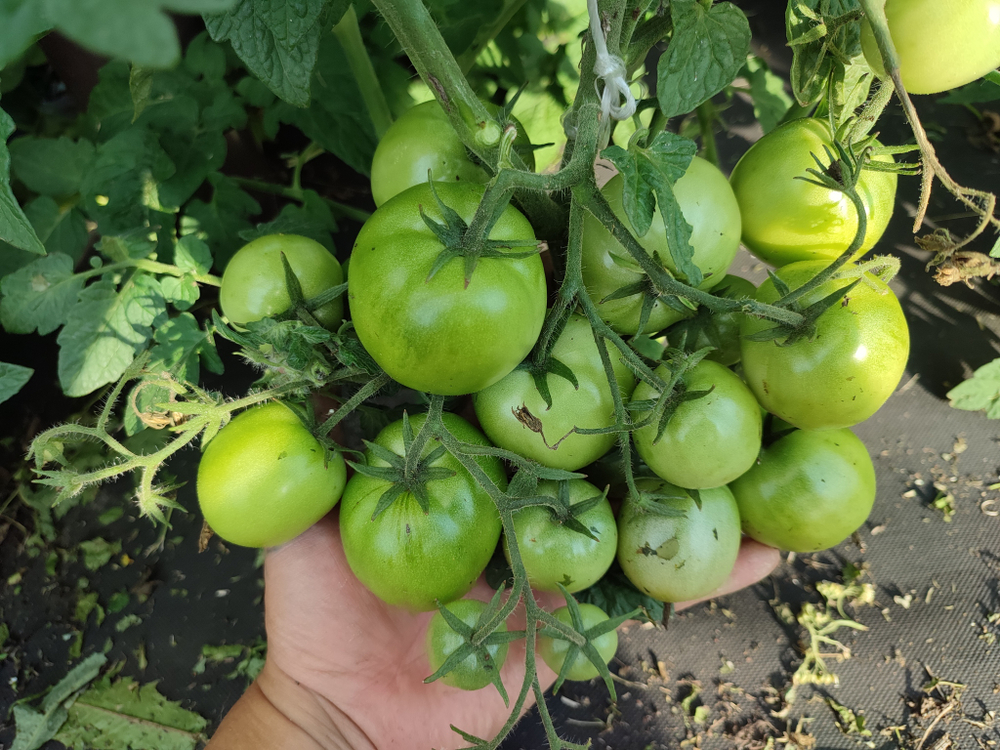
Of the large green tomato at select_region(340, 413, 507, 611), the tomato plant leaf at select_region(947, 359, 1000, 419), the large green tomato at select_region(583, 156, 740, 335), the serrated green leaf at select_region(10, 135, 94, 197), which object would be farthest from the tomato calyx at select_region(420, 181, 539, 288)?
the tomato plant leaf at select_region(947, 359, 1000, 419)

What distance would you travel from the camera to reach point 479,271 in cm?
43

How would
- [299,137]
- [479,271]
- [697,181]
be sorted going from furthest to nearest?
1. [299,137]
2. [697,181]
3. [479,271]

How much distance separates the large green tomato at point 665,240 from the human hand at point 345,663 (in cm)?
40

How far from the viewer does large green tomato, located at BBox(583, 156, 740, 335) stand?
536 mm

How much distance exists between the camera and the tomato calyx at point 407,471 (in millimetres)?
538

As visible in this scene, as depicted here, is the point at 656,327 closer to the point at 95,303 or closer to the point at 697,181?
the point at 697,181

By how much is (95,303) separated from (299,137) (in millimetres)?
656

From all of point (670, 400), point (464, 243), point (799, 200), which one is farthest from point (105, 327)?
point (799, 200)

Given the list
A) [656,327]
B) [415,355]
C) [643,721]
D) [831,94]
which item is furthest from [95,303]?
[643,721]

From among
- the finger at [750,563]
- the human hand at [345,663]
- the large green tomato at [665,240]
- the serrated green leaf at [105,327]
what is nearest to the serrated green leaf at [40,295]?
the serrated green leaf at [105,327]

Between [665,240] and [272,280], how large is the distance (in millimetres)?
383

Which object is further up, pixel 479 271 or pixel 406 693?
pixel 479 271

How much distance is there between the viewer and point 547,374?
1.91 ft

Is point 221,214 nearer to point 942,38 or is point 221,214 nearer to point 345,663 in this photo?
point 345,663
